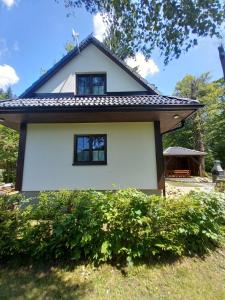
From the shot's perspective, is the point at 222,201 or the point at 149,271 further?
the point at 222,201

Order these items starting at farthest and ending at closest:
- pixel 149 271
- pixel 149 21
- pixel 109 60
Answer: pixel 109 60
pixel 149 21
pixel 149 271

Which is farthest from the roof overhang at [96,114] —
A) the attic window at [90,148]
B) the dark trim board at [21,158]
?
the attic window at [90,148]

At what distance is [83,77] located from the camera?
904 centimetres

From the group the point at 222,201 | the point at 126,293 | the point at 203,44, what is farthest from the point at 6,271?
the point at 203,44

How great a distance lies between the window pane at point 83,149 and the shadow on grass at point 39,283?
465cm

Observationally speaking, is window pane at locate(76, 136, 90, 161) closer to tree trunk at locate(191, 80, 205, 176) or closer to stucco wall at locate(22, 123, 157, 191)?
stucco wall at locate(22, 123, 157, 191)

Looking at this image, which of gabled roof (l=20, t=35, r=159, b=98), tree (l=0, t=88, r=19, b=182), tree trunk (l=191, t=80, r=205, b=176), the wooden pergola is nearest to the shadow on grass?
gabled roof (l=20, t=35, r=159, b=98)

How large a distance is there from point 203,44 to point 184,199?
4.05m

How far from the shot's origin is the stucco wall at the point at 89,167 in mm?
7570

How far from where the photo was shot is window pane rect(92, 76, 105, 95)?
28.9 feet

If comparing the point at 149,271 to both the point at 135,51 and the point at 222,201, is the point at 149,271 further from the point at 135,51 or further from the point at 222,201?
the point at 135,51

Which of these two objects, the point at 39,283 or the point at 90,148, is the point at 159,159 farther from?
the point at 39,283

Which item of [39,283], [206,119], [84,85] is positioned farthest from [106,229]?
[206,119]

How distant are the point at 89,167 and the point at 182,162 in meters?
21.9
